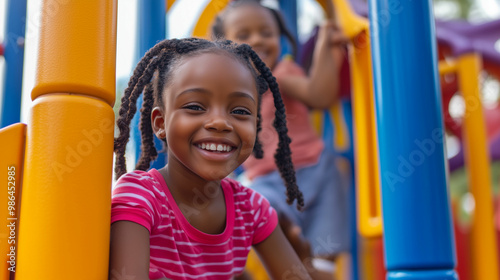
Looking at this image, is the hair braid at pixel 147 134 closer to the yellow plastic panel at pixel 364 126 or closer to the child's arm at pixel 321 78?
the yellow plastic panel at pixel 364 126

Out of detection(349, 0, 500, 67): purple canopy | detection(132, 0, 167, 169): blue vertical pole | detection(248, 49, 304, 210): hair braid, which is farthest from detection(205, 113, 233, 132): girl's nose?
detection(349, 0, 500, 67): purple canopy

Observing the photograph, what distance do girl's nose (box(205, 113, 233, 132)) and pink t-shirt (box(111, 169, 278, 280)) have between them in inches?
5.4

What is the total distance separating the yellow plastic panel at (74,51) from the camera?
59 centimetres

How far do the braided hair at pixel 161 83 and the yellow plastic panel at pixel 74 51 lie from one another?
17cm

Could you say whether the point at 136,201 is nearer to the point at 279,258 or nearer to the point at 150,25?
the point at 279,258

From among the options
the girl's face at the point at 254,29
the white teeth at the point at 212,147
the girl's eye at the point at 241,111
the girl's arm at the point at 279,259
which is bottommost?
the girl's arm at the point at 279,259

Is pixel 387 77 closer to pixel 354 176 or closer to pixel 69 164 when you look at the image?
pixel 69 164

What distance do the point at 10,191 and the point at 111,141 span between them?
0.13 metres

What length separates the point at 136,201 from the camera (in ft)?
2.39

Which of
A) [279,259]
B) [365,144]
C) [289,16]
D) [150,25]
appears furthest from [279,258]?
[289,16]

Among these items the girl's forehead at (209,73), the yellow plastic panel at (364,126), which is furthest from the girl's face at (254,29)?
the girl's forehead at (209,73)

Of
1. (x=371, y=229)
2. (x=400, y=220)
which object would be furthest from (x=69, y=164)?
(x=371, y=229)

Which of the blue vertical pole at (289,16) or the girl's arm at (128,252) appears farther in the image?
the blue vertical pole at (289,16)

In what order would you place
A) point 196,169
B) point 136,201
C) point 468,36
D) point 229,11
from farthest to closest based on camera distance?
point 468,36 → point 229,11 → point 196,169 → point 136,201
